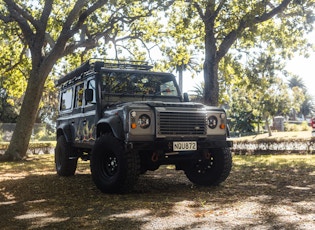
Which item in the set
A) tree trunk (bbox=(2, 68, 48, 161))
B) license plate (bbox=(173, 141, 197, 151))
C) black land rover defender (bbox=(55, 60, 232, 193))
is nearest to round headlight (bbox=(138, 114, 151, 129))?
black land rover defender (bbox=(55, 60, 232, 193))

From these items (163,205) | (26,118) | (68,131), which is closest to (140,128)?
(163,205)

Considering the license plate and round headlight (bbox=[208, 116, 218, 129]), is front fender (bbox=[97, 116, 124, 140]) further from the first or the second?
round headlight (bbox=[208, 116, 218, 129])

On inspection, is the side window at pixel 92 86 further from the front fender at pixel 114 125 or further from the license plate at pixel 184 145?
the license plate at pixel 184 145

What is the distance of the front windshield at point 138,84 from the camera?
26.3 feet

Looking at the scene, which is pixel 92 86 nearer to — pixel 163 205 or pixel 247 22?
pixel 163 205

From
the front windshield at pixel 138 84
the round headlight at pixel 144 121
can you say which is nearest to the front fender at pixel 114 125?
the round headlight at pixel 144 121

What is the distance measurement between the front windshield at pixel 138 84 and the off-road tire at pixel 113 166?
1365 millimetres

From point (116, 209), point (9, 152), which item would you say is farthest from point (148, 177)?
point (9, 152)

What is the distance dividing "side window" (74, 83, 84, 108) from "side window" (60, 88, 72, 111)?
0.53 metres

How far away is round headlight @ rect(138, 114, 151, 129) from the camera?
6.60 meters

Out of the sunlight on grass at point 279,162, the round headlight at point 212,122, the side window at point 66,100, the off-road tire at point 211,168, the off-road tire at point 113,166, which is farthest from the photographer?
the sunlight on grass at point 279,162

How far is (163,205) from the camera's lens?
5684mm

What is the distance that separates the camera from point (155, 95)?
8281 mm

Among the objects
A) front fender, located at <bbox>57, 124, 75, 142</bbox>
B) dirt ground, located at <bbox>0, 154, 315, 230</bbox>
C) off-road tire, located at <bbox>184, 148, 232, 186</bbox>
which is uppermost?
front fender, located at <bbox>57, 124, 75, 142</bbox>
